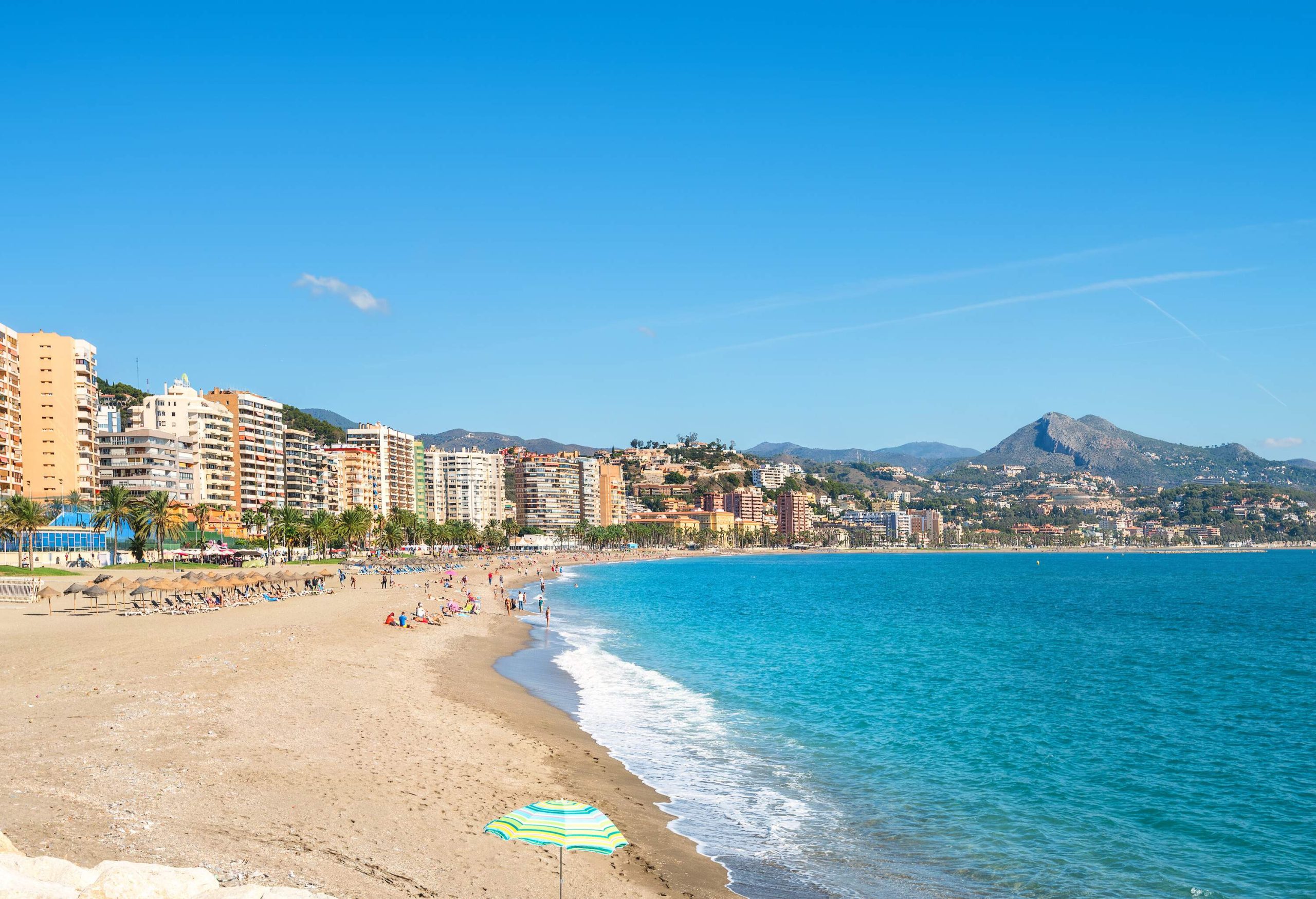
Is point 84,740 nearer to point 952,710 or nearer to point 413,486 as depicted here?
point 952,710

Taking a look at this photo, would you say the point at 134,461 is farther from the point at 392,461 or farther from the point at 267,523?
the point at 392,461

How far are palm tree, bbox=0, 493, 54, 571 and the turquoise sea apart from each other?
132 feet

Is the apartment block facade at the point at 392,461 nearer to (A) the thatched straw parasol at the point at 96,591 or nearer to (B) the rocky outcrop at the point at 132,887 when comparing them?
(A) the thatched straw parasol at the point at 96,591

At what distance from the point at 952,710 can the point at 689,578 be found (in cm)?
9012

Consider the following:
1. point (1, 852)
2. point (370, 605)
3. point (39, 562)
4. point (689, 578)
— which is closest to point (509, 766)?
point (1, 852)

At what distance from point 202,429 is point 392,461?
60.4 metres

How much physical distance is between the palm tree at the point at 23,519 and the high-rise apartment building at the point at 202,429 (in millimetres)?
44510

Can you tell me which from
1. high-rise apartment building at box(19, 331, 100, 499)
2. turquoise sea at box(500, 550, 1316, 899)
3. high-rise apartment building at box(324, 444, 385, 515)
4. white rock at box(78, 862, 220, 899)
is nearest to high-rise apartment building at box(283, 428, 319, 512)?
high-rise apartment building at box(324, 444, 385, 515)

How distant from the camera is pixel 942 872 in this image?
521 inches

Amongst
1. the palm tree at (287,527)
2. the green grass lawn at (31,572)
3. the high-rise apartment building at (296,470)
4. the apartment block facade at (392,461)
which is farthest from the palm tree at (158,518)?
the apartment block facade at (392,461)

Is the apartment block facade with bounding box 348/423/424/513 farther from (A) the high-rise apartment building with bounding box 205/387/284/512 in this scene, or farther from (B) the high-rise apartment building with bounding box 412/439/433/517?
(A) the high-rise apartment building with bounding box 205/387/284/512

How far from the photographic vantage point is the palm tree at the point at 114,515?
242 ft

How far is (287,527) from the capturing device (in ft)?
324

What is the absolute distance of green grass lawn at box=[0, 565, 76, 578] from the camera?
5634 cm
